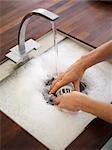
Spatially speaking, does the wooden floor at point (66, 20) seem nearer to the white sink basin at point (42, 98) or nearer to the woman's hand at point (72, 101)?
the white sink basin at point (42, 98)

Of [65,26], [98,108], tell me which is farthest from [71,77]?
[65,26]

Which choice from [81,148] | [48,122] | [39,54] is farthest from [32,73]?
[81,148]

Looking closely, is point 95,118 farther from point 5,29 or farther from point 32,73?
point 5,29

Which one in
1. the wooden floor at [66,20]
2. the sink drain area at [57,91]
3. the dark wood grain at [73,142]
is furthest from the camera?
the wooden floor at [66,20]

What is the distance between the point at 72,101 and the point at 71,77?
0.11 m

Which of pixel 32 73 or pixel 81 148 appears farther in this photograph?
pixel 32 73

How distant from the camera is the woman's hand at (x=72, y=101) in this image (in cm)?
78

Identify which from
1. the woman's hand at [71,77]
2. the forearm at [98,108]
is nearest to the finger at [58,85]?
the woman's hand at [71,77]

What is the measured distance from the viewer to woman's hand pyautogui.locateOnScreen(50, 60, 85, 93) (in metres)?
0.86

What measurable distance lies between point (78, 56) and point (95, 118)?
11.1 inches

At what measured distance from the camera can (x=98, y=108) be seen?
2.45 ft

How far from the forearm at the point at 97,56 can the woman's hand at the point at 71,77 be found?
2 cm

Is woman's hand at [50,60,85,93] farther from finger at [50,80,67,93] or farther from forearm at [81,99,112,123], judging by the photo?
forearm at [81,99,112,123]

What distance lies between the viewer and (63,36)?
41.7 inches
